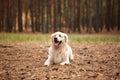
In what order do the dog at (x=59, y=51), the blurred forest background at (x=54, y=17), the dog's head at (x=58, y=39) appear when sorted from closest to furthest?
the dog's head at (x=58, y=39), the dog at (x=59, y=51), the blurred forest background at (x=54, y=17)

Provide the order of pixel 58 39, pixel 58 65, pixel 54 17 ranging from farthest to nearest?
1. pixel 54 17
2. pixel 58 65
3. pixel 58 39

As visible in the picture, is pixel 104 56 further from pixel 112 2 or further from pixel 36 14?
pixel 112 2

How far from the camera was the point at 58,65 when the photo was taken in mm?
8109

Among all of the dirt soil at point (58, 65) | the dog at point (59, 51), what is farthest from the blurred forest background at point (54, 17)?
the dog at point (59, 51)

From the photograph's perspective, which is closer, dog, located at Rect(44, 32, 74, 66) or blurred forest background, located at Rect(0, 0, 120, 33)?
dog, located at Rect(44, 32, 74, 66)

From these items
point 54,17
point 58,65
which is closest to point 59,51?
point 58,65

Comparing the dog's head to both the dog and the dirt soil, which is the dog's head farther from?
the dirt soil

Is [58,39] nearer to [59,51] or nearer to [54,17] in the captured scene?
[59,51]

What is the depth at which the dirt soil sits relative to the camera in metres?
6.86

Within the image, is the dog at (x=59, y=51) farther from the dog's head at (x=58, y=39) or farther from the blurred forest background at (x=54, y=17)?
the blurred forest background at (x=54, y=17)

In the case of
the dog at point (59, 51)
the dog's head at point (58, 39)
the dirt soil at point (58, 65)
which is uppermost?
the dog's head at point (58, 39)

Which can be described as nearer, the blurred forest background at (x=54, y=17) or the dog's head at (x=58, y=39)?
the dog's head at (x=58, y=39)

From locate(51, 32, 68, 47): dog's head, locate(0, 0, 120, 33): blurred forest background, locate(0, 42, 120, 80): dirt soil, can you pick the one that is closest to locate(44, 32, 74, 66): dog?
locate(51, 32, 68, 47): dog's head

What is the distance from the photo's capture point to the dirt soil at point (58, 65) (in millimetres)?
6855
